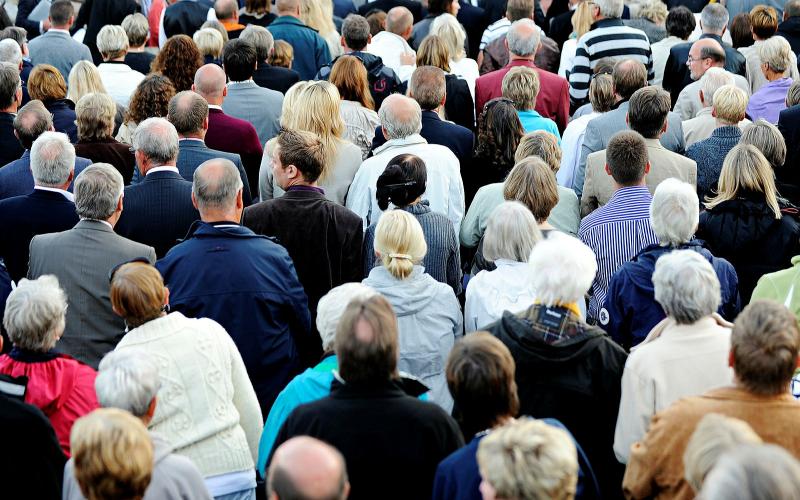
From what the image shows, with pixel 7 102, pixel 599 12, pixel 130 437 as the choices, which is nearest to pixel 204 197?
pixel 130 437

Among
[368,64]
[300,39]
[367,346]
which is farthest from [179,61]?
[367,346]

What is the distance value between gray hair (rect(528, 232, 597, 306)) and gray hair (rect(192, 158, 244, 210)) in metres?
1.60

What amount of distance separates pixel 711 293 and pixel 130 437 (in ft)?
7.38

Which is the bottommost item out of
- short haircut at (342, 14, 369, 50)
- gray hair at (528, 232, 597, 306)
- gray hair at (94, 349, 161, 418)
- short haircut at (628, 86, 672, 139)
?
gray hair at (94, 349, 161, 418)

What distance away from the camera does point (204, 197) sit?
17.6 ft

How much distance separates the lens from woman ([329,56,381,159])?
7.78 meters

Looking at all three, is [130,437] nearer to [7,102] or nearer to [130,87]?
[7,102]

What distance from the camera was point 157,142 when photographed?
6.07m

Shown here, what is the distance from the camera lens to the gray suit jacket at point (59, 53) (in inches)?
403

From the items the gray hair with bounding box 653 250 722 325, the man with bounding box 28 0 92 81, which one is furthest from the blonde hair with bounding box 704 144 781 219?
the man with bounding box 28 0 92 81

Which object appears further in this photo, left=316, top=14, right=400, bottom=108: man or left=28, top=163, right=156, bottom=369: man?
left=316, top=14, right=400, bottom=108: man

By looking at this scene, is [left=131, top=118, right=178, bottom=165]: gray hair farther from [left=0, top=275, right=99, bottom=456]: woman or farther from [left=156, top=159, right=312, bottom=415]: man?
[left=0, top=275, right=99, bottom=456]: woman

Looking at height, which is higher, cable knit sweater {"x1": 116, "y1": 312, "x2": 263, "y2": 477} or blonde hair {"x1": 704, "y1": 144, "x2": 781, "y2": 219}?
blonde hair {"x1": 704, "y1": 144, "x2": 781, "y2": 219}

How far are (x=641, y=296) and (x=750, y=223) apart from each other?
125 centimetres
